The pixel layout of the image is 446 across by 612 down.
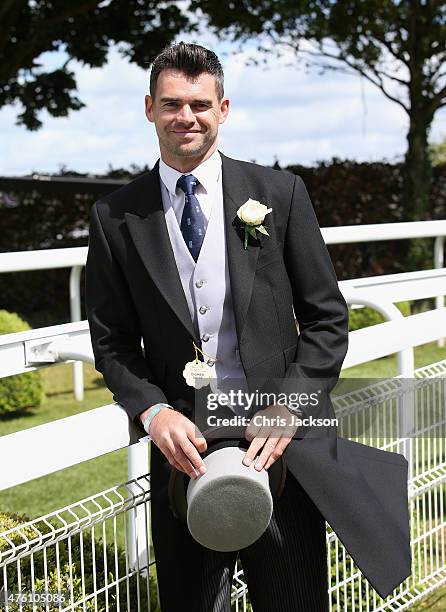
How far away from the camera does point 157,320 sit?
2.10 metres

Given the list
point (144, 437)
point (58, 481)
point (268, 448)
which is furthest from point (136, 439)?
point (58, 481)

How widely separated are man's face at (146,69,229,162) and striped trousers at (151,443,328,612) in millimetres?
709

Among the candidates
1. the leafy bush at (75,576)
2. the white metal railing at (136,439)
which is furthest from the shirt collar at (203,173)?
the leafy bush at (75,576)

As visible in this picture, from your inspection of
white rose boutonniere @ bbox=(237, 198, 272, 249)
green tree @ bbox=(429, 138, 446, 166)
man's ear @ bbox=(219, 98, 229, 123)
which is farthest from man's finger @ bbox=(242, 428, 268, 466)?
green tree @ bbox=(429, 138, 446, 166)

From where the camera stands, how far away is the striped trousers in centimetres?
203

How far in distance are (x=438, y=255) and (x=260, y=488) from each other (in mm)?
6564

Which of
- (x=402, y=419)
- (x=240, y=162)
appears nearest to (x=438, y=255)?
(x=402, y=419)

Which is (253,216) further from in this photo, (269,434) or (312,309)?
(269,434)

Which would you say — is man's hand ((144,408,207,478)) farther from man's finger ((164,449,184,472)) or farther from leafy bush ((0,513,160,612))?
leafy bush ((0,513,160,612))

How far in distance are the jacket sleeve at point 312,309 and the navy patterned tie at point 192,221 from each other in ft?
0.67

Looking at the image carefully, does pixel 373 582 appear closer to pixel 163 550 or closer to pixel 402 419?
pixel 163 550

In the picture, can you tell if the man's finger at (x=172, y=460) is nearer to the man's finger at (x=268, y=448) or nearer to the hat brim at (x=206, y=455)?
the hat brim at (x=206, y=455)

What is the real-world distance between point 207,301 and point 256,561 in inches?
23.6

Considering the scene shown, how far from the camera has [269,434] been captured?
6.33 ft
